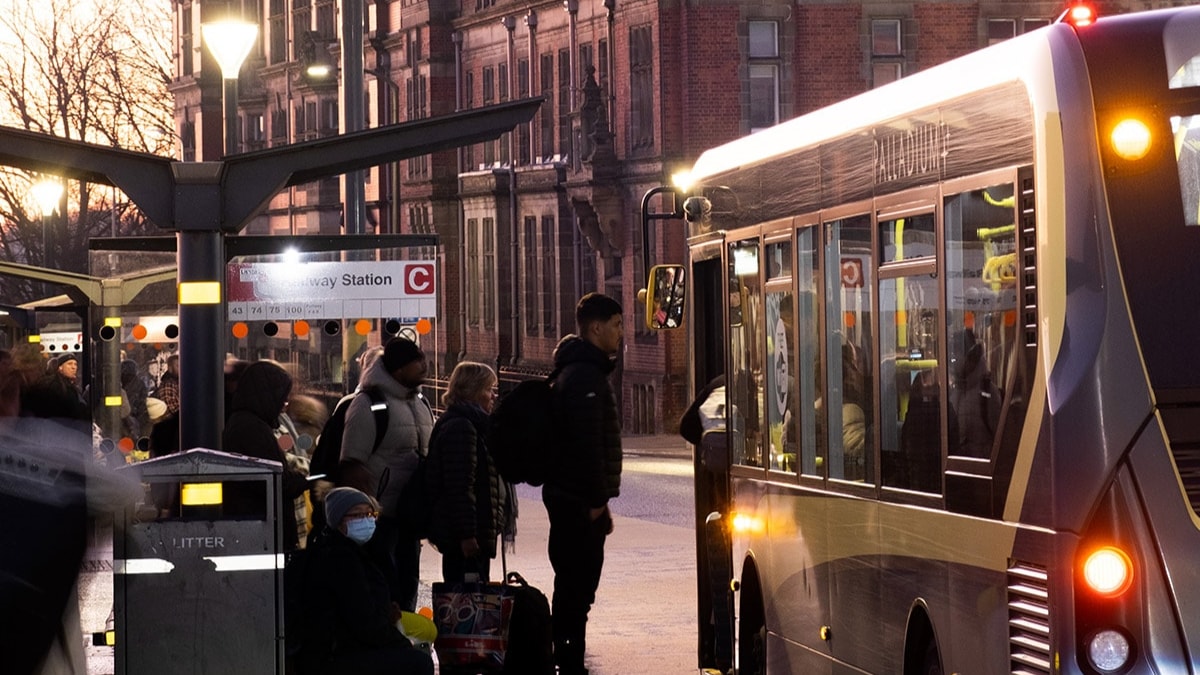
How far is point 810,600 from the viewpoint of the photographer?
1018 centimetres

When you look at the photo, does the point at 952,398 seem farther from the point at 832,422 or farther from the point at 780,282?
the point at 780,282

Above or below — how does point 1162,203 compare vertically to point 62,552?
above

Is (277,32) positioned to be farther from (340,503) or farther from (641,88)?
(340,503)

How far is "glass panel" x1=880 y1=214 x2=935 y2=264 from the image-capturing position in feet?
27.1

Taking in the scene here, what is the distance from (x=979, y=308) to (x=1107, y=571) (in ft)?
3.95

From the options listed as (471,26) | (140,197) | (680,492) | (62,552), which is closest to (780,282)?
(140,197)

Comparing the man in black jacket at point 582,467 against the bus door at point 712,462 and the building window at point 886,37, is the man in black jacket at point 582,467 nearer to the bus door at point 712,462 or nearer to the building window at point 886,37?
the bus door at point 712,462

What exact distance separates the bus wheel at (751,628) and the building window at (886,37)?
44.1 meters

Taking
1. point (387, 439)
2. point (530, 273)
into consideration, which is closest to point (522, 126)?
point (530, 273)

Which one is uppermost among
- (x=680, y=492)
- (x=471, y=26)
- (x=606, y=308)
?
(x=471, y=26)

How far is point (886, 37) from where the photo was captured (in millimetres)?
54938

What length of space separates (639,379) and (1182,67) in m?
48.1

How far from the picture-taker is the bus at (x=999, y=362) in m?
6.78

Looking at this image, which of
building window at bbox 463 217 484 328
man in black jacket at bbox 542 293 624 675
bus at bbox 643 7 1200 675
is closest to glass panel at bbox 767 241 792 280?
bus at bbox 643 7 1200 675
